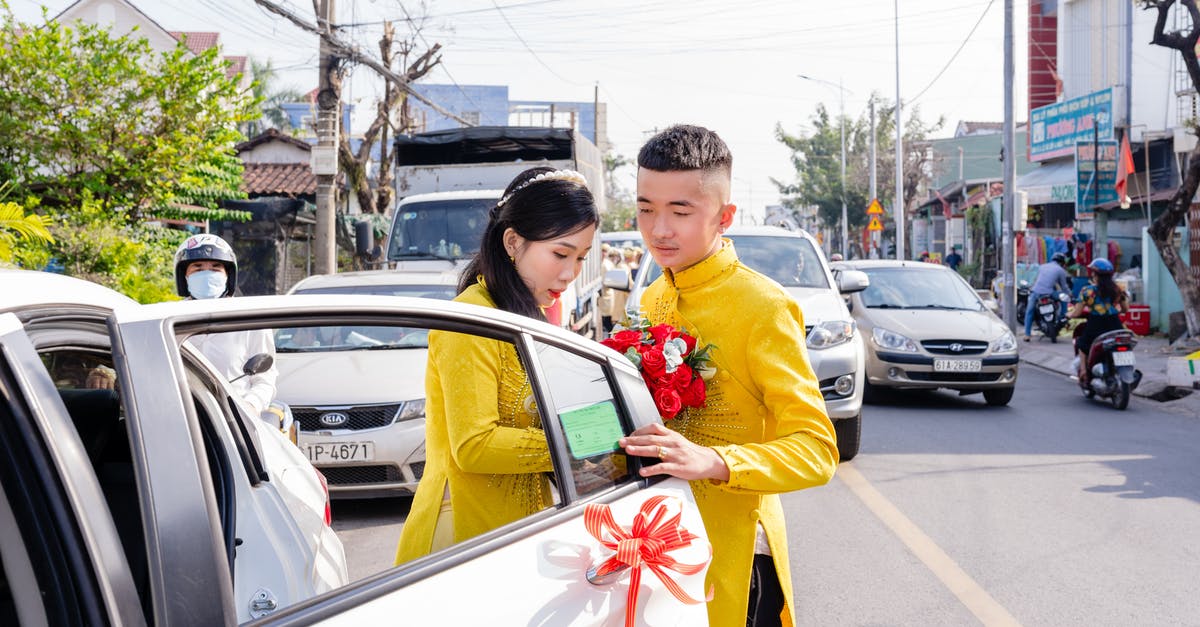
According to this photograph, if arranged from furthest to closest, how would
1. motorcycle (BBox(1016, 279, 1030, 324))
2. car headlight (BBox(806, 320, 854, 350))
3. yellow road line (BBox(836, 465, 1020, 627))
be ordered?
motorcycle (BBox(1016, 279, 1030, 324)) → car headlight (BBox(806, 320, 854, 350)) → yellow road line (BBox(836, 465, 1020, 627))

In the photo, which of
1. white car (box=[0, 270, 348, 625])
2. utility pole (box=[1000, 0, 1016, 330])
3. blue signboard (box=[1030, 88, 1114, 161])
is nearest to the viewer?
white car (box=[0, 270, 348, 625])

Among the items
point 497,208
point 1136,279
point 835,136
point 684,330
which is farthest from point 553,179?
point 835,136

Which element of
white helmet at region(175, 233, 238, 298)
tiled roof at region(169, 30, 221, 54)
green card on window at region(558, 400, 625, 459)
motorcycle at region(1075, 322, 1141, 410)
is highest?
tiled roof at region(169, 30, 221, 54)

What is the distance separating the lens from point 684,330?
7.67 feet

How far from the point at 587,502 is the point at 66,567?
95 centimetres

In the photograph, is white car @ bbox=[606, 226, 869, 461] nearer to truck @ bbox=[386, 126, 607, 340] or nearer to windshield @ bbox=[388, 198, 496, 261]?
Result: windshield @ bbox=[388, 198, 496, 261]

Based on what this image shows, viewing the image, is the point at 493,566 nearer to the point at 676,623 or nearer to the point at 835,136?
the point at 676,623

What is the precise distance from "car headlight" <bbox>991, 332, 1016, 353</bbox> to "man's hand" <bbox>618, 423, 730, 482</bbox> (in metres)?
9.59

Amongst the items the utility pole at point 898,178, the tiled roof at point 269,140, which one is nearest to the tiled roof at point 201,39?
the tiled roof at point 269,140

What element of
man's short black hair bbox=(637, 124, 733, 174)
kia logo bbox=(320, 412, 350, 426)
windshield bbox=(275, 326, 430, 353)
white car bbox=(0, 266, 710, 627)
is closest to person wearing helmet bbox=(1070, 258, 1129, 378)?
windshield bbox=(275, 326, 430, 353)

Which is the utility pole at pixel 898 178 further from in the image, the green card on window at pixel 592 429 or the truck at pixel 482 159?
the green card on window at pixel 592 429

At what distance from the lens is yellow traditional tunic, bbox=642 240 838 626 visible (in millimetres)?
2135

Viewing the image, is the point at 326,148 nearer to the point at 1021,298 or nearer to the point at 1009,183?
the point at 1009,183

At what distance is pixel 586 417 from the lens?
207cm
